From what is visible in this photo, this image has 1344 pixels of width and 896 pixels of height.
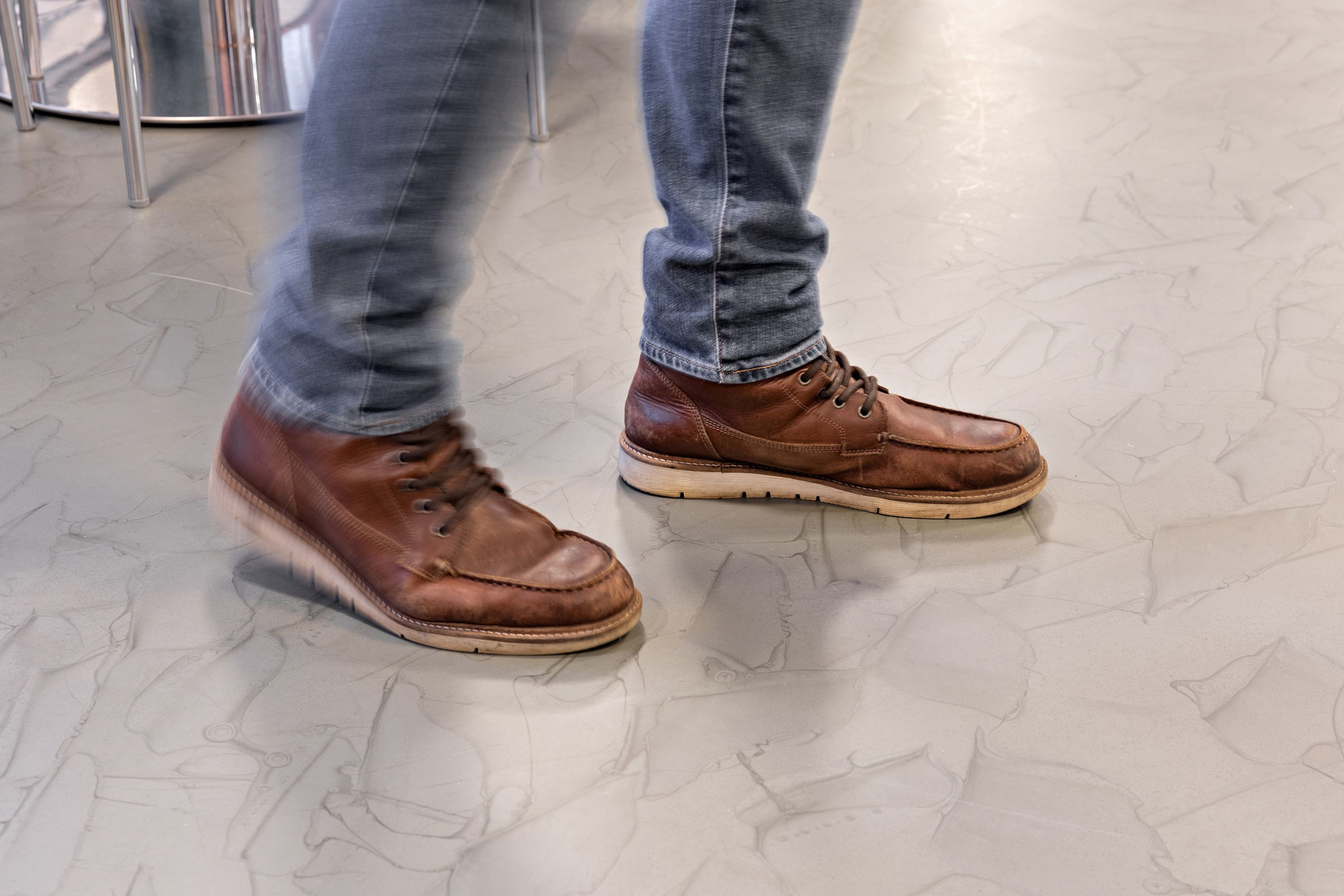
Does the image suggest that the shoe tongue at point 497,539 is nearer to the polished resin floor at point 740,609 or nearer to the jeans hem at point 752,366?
the polished resin floor at point 740,609

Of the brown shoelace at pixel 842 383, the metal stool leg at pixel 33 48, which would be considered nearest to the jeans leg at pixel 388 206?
the brown shoelace at pixel 842 383

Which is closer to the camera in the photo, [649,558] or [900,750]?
[900,750]

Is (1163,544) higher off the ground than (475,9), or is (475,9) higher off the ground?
(475,9)

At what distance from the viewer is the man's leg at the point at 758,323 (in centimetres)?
75

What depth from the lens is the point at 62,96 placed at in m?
1.61

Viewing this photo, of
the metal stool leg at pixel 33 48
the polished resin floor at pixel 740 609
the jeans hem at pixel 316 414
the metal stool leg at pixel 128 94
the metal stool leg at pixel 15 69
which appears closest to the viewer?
the polished resin floor at pixel 740 609

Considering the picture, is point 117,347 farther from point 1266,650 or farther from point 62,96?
point 1266,650

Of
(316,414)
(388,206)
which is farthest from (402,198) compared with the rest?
(316,414)

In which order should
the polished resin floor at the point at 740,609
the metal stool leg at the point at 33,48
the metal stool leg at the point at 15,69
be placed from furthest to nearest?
the metal stool leg at the point at 33,48 < the metal stool leg at the point at 15,69 < the polished resin floor at the point at 740,609

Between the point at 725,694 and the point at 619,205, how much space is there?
32.1 inches

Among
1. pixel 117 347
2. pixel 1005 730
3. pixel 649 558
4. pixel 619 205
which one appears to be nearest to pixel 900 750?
pixel 1005 730

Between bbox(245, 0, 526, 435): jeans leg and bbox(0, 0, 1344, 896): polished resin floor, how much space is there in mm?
83

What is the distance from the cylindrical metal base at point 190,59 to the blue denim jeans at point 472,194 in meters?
0.90

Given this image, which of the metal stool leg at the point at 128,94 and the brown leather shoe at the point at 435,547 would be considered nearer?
the brown leather shoe at the point at 435,547
